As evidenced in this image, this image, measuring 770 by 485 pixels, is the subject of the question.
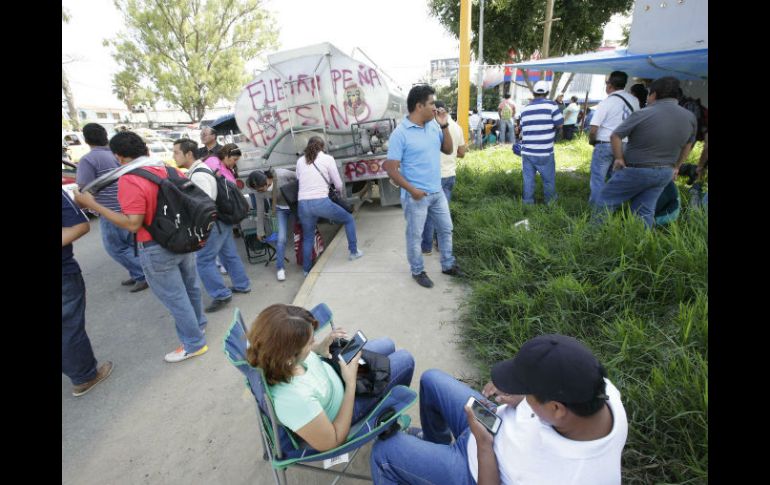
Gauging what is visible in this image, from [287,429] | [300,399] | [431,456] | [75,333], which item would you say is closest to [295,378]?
[300,399]

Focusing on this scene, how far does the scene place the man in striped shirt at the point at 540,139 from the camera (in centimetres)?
460

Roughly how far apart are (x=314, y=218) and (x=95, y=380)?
7.81 ft

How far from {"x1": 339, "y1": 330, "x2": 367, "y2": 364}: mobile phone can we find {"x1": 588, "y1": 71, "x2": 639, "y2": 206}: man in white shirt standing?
3.54m

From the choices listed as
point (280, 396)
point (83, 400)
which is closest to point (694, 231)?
point (280, 396)

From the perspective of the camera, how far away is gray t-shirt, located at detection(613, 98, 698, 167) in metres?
3.16

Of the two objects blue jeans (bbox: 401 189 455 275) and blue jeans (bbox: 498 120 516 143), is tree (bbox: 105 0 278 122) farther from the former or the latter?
blue jeans (bbox: 401 189 455 275)

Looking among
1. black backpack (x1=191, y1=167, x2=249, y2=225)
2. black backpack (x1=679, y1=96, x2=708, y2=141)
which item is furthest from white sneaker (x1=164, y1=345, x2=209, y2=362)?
black backpack (x1=679, y1=96, x2=708, y2=141)

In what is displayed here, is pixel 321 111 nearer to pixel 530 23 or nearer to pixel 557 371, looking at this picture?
pixel 557 371

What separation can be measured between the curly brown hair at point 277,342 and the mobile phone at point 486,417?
0.68 metres

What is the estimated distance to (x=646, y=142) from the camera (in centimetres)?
325

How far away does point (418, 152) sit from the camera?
322cm
